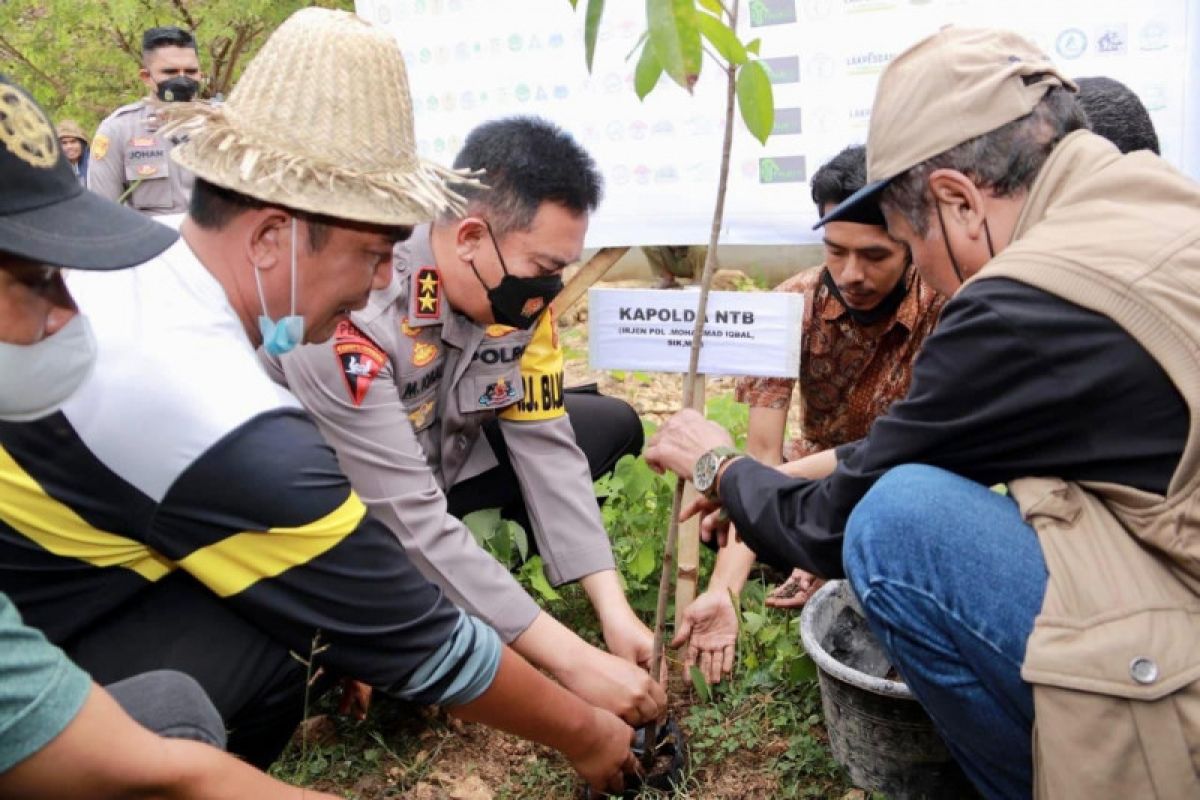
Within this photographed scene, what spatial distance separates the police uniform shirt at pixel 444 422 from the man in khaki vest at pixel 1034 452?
2.58 feet

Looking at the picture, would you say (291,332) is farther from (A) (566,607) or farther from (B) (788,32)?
(B) (788,32)

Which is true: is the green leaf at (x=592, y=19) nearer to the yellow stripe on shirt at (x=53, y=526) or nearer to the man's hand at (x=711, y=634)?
the yellow stripe on shirt at (x=53, y=526)

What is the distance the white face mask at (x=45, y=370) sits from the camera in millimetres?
1429

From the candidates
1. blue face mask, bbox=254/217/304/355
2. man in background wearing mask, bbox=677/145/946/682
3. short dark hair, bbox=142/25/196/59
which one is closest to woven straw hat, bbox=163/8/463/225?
blue face mask, bbox=254/217/304/355

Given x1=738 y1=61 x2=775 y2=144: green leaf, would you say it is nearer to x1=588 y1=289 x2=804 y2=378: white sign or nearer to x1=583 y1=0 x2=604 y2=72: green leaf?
x1=583 y1=0 x2=604 y2=72: green leaf

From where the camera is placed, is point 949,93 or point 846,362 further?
point 846,362

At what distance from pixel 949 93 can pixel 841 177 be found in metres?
0.91

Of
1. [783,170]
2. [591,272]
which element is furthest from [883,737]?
[591,272]

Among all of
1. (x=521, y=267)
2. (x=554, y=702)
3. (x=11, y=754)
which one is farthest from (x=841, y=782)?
(x=11, y=754)

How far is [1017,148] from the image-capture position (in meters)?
1.88

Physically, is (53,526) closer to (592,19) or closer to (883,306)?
(592,19)

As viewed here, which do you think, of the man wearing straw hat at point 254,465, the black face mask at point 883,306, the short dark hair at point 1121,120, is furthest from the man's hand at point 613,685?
the short dark hair at point 1121,120

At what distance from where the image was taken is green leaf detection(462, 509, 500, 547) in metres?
3.04

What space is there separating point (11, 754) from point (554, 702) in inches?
37.4
